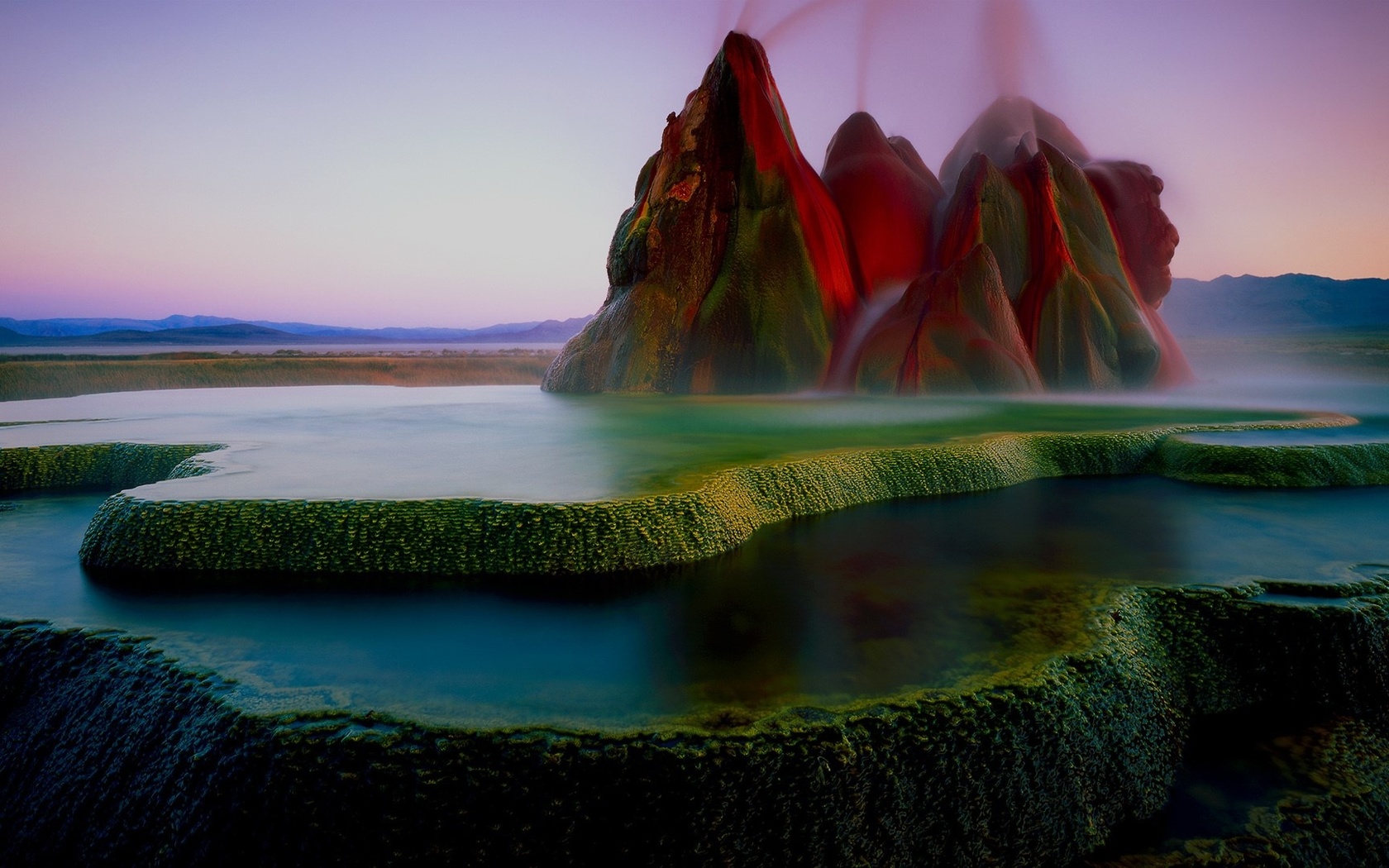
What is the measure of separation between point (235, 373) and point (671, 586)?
2755 cm

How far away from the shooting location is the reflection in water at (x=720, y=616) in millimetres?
3793

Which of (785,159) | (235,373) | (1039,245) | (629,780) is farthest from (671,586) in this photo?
(235,373)

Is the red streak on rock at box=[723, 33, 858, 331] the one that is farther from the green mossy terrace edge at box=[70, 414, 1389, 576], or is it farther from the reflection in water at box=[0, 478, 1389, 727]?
the green mossy terrace edge at box=[70, 414, 1389, 576]

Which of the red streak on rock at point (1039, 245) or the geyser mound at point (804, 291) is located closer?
the geyser mound at point (804, 291)

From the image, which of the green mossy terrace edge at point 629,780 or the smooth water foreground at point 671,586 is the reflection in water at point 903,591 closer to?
the smooth water foreground at point 671,586

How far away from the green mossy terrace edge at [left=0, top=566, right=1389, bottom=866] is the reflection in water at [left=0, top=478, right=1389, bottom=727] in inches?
8.4

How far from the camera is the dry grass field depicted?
24.0 m

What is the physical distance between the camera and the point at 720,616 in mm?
Result: 4871

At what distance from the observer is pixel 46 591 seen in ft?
17.0

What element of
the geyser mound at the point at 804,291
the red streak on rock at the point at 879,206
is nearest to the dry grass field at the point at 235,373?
the geyser mound at the point at 804,291

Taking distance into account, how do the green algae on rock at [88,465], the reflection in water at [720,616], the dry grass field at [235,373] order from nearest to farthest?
the reflection in water at [720,616], the green algae on rock at [88,465], the dry grass field at [235,373]

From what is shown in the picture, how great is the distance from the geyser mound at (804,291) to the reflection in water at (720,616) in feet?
30.9

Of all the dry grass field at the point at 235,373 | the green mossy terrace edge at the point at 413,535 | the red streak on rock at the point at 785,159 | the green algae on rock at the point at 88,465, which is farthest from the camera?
the dry grass field at the point at 235,373

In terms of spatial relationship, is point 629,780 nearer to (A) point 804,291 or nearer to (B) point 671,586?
(B) point 671,586
